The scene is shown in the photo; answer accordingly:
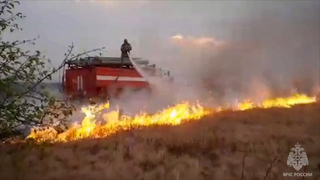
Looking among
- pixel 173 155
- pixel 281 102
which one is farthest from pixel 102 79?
pixel 281 102

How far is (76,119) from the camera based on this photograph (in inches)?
516

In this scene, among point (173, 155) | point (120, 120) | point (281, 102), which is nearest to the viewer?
point (173, 155)

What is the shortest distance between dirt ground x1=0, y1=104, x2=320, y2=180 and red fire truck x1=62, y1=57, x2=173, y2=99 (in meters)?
4.17

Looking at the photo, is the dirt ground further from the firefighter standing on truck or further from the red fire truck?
the firefighter standing on truck

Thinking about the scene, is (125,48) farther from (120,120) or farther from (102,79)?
(120,120)

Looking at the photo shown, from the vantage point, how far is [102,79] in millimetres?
15211

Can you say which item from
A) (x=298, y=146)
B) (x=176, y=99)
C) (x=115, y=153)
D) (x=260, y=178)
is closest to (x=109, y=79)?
(x=176, y=99)

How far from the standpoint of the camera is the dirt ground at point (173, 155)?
6852 millimetres

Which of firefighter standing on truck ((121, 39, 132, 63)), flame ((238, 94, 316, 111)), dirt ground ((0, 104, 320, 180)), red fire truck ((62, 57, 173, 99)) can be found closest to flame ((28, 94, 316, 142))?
red fire truck ((62, 57, 173, 99))

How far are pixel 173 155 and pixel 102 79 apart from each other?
776cm

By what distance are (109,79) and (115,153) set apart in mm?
7481

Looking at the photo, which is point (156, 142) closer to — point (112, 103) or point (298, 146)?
point (298, 146)

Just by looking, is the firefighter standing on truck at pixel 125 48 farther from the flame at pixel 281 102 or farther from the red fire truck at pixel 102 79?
the flame at pixel 281 102

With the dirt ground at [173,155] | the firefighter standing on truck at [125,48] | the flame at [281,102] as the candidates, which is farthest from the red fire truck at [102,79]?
the flame at [281,102]
